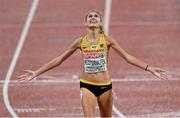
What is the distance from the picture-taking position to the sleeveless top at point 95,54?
9.38 metres

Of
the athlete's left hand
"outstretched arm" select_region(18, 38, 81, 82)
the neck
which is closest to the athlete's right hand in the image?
"outstretched arm" select_region(18, 38, 81, 82)

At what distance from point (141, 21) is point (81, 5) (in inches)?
88.2

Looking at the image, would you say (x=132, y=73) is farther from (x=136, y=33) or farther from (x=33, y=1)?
(x=33, y=1)

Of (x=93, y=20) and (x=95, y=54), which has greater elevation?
(x=93, y=20)

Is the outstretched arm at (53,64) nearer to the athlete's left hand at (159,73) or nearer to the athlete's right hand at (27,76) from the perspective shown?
the athlete's right hand at (27,76)

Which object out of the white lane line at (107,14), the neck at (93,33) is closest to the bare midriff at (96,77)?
the neck at (93,33)

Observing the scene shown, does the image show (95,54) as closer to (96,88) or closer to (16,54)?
(96,88)

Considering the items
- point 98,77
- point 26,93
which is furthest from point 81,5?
point 98,77

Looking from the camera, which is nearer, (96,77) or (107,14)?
(96,77)

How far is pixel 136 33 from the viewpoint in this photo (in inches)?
770

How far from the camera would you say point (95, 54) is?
9.41 metres

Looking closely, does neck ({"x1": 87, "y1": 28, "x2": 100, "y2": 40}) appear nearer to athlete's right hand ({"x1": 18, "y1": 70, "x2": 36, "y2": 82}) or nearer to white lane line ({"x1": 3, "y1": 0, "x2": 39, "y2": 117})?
athlete's right hand ({"x1": 18, "y1": 70, "x2": 36, "y2": 82})

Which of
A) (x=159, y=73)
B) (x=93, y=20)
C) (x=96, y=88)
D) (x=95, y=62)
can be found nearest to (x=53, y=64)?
(x=95, y=62)

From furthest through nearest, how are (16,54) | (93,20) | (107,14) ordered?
1. (107,14)
2. (16,54)
3. (93,20)
